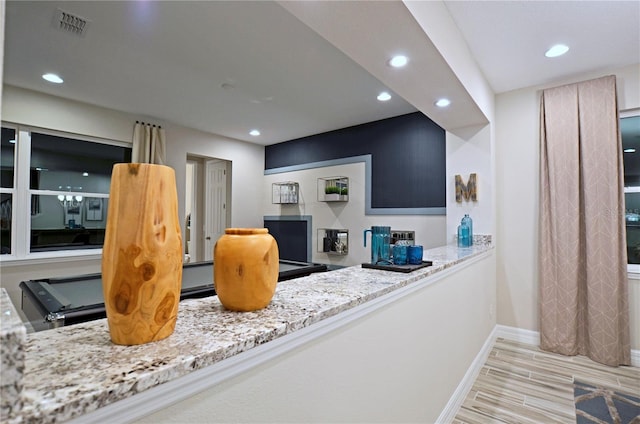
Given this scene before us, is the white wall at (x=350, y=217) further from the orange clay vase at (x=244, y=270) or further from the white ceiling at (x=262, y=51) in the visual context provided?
the orange clay vase at (x=244, y=270)

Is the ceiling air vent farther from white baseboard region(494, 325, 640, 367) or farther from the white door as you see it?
white baseboard region(494, 325, 640, 367)

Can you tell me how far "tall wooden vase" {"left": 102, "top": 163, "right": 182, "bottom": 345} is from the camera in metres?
0.57

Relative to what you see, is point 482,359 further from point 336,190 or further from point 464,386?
point 336,190

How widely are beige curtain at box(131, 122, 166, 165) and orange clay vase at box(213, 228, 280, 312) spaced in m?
3.89

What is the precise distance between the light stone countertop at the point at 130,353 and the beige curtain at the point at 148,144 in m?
3.90

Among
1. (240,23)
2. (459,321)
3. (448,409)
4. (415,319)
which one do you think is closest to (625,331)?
(459,321)

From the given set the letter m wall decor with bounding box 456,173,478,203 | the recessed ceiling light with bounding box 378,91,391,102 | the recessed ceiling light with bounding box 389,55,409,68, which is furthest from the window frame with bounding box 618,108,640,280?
the recessed ceiling light with bounding box 389,55,409,68

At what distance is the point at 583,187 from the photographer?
2861mm

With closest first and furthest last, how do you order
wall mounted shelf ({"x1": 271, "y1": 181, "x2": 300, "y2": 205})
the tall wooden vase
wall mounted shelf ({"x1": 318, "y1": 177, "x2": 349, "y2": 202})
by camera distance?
1. the tall wooden vase
2. wall mounted shelf ({"x1": 318, "y1": 177, "x2": 349, "y2": 202})
3. wall mounted shelf ({"x1": 271, "y1": 181, "x2": 300, "y2": 205})

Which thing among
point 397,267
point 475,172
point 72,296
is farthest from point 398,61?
point 72,296

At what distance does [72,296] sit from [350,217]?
128 inches

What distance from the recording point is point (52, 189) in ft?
12.4

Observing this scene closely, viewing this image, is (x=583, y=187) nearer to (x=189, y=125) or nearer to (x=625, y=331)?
(x=625, y=331)

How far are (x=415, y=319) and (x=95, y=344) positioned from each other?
Result: 1.27 meters
